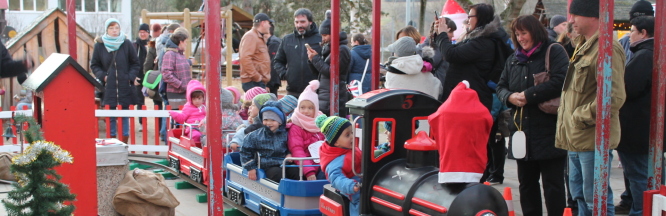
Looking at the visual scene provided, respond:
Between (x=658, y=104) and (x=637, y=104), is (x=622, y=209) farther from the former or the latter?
(x=658, y=104)

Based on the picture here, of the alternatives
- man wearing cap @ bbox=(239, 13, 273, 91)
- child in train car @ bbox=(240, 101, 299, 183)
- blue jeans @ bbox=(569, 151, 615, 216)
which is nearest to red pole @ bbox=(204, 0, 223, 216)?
child in train car @ bbox=(240, 101, 299, 183)

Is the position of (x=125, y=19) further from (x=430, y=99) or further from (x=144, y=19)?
(x=430, y=99)

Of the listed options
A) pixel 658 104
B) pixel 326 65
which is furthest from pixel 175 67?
pixel 658 104

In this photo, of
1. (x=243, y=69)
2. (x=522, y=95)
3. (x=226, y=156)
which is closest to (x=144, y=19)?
(x=243, y=69)

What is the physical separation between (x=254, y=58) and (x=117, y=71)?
7.74 feet

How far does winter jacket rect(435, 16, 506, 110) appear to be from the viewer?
634cm

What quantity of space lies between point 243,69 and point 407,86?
12.8ft

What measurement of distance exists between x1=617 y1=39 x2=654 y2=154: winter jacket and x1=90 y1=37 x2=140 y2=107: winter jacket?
791 cm

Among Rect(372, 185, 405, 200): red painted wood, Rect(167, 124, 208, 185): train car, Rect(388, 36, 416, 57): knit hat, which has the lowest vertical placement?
Rect(167, 124, 208, 185): train car

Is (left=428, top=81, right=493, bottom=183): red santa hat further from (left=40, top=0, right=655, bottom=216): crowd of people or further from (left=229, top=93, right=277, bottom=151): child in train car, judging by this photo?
(left=229, top=93, right=277, bottom=151): child in train car

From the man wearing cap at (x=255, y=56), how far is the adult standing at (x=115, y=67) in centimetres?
202

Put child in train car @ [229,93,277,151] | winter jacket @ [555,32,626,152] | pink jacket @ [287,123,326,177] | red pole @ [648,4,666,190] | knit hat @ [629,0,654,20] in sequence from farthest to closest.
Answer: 1. child in train car @ [229,93,277,151]
2. pink jacket @ [287,123,326,177]
3. knit hat @ [629,0,654,20]
4. winter jacket @ [555,32,626,152]
5. red pole @ [648,4,666,190]

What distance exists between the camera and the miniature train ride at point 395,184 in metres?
4.22

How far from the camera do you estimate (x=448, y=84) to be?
6.68 m
